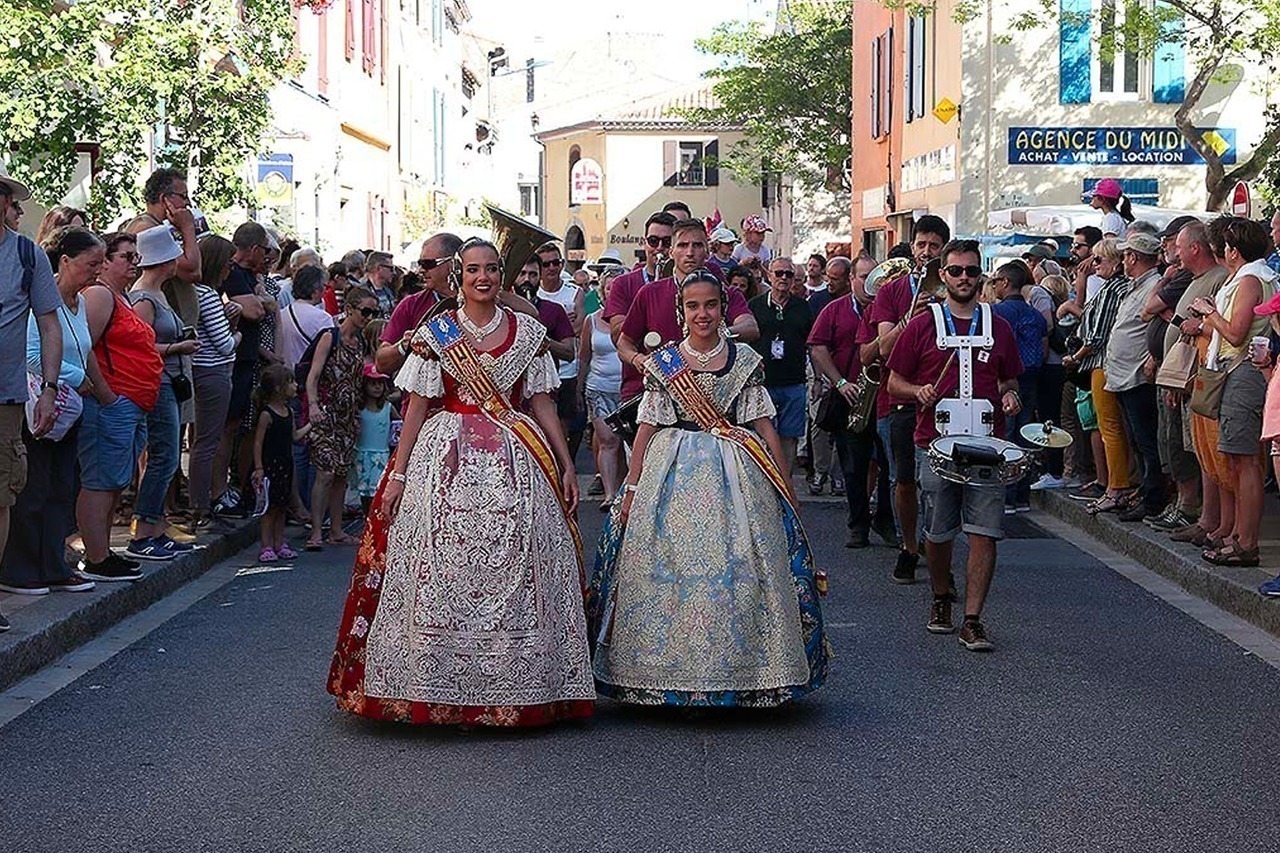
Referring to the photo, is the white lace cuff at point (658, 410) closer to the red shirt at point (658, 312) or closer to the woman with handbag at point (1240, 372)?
the red shirt at point (658, 312)

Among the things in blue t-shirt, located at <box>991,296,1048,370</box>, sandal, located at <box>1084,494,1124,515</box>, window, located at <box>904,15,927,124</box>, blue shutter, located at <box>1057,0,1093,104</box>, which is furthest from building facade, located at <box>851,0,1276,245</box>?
sandal, located at <box>1084,494,1124,515</box>

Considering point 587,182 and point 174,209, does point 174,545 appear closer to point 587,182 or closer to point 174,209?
point 174,209

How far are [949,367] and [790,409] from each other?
15.3ft

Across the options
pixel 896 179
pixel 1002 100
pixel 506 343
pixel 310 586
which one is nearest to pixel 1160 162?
pixel 1002 100

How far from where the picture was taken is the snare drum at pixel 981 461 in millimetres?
9258

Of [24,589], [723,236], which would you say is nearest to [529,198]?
[723,236]

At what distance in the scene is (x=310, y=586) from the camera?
1145 cm

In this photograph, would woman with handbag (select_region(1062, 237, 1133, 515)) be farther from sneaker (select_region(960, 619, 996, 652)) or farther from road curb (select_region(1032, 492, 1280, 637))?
sneaker (select_region(960, 619, 996, 652))

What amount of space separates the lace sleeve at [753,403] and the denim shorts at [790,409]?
20.4 feet

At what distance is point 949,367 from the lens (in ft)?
32.1

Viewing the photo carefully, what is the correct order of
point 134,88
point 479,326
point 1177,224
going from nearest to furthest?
point 479,326
point 1177,224
point 134,88

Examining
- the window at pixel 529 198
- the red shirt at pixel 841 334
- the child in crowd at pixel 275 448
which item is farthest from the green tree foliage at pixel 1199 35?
the window at pixel 529 198

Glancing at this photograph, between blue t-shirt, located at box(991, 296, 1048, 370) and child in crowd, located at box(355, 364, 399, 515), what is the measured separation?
4.48m

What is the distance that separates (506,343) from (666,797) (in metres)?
2.04
